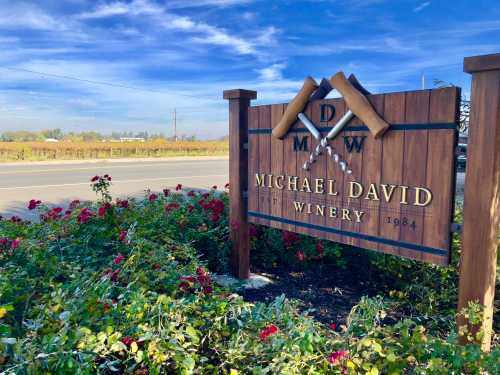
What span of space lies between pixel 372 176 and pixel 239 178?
1.43 metres

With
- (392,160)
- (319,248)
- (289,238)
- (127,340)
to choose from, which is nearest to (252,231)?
(289,238)

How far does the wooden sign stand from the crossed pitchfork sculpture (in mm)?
28

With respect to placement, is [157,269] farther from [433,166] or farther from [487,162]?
[487,162]

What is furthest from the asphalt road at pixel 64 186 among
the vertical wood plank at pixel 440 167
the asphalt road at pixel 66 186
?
A: the vertical wood plank at pixel 440 167

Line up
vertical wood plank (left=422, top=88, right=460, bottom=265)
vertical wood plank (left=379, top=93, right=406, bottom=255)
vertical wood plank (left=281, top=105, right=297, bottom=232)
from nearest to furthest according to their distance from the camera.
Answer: vertical wood plank (left=422, top=88, right=460, bottom=265)
vertical wood plank (left=379, top=93, right=406, bottom=255)
vertical wood plank (left=281, top=105, right=297, bottom=232)

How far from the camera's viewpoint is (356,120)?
3051mm

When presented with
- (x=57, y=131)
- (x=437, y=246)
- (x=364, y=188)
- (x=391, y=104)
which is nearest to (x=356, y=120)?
(x=391, y=104)

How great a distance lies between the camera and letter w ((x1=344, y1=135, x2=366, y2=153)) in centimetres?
304

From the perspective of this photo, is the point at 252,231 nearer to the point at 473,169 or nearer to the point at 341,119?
the point at 341,119

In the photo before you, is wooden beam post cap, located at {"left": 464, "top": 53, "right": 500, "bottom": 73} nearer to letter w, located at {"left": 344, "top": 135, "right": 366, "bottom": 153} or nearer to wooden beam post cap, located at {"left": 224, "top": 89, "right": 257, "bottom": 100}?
letter w, located at {"left": 344, "top": 135, "right": 366, "bottom": 153}

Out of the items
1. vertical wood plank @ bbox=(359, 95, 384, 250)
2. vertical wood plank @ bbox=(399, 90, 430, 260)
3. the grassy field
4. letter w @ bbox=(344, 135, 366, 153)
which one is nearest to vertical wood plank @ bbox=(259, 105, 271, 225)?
letter w @ bbox=(344, 135, 366, 153)

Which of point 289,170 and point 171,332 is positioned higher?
point 289,170

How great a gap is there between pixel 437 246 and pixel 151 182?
12134mm

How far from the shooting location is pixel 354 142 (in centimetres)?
307
